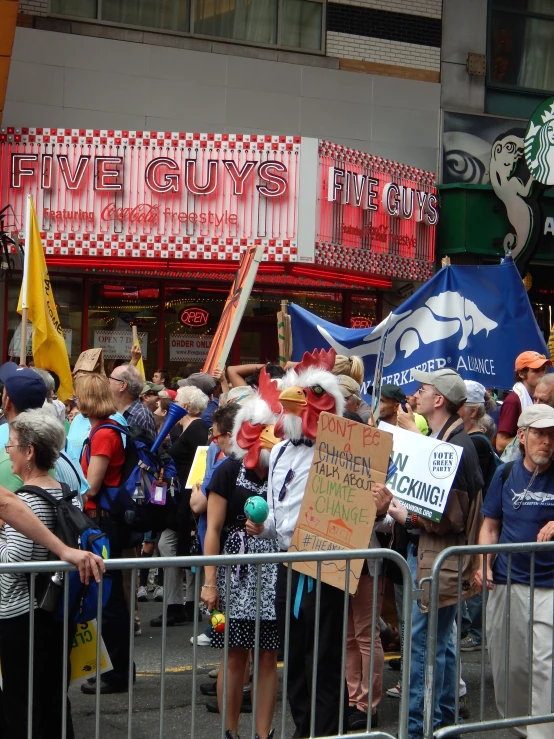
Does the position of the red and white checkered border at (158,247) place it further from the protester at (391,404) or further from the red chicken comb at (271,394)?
the red chicken comb at (271,394)

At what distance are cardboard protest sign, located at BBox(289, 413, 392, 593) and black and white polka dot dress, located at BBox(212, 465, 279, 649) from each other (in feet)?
1.56

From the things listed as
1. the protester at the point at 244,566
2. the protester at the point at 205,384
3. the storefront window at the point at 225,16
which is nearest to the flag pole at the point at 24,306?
the protester at the point at 205,384

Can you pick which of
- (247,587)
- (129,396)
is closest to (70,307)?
(129,396)

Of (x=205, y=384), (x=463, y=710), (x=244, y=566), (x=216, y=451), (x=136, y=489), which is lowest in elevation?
(x=463, y=710)

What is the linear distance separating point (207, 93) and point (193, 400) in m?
9.21

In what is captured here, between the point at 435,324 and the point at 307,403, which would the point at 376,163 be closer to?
the point at 435,324

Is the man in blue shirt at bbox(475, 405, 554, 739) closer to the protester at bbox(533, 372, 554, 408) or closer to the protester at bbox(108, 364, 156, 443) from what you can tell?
the protester at bbox(533, 372, 554, 408)

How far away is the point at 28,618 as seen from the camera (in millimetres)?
4531

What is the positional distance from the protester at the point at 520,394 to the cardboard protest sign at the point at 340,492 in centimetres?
374

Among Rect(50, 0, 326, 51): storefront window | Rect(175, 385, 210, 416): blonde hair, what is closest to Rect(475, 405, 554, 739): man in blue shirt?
Rect(175, 385, 210, 416): blonde hair

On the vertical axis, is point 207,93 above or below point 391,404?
above

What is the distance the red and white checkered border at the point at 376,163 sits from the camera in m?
15.5

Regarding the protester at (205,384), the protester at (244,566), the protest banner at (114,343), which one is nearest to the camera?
the protester at (244,566)

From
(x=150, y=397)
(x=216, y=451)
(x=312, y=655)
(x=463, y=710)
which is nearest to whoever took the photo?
(x=312, y=655)
